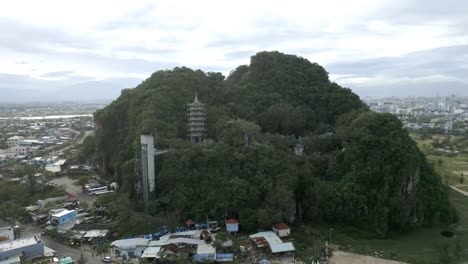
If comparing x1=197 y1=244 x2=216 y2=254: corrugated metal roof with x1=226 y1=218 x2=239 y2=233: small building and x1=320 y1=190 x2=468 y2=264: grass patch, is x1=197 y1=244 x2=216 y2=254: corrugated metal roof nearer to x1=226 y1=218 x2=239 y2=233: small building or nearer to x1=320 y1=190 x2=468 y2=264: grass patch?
x1=226 y1=218 x2=239 y2=233: small building

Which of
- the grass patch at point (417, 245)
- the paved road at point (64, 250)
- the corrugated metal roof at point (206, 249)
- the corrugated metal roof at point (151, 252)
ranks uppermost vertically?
the corrugated metal roof at point (206, 249)

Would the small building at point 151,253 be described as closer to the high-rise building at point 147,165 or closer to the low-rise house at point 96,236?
the low-rise house at point 96,236

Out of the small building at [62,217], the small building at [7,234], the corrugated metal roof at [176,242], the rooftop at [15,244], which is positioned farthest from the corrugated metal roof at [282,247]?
the small building at [7,234]

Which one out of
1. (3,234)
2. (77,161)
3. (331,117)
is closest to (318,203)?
(331,117)

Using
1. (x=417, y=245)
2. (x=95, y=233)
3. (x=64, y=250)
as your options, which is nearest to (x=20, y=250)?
(x=64, y=250)

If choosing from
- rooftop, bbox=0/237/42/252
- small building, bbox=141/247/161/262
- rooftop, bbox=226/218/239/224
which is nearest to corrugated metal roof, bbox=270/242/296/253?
rooftop, bbox=226/218/239/224

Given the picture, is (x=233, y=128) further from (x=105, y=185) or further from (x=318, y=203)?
(x=105, y=185)

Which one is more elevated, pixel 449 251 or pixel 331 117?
pixel 331 117
